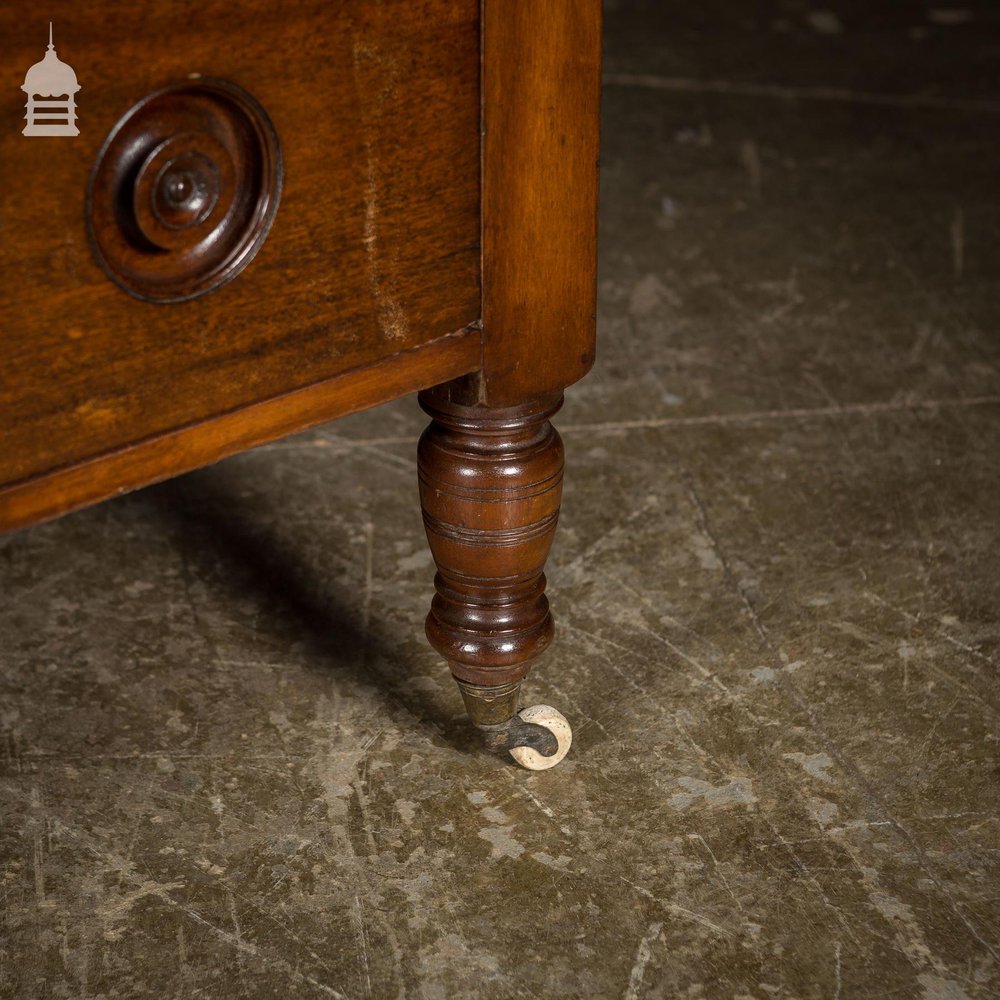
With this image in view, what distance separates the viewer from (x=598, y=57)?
4.04ft

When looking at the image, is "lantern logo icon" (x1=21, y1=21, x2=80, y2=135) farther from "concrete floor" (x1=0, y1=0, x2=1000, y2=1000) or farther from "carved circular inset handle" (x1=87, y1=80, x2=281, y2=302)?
"concrete floor" (x1=0, y1=0, x2=1000, y2=1000)

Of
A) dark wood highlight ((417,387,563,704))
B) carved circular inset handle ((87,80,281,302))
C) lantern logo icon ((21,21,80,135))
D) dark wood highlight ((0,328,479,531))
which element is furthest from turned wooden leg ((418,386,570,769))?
lantern logo icon ((21,21,80,135))

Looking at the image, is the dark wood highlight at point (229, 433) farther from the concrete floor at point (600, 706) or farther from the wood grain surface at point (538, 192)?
the concrete floor at point (600, 706)

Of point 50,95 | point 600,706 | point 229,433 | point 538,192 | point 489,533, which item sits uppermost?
point 50,95

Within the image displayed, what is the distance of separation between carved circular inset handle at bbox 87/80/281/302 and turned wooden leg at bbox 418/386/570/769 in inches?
13.3

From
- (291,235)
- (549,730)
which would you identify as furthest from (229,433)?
(549,730)

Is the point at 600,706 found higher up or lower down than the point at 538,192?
lower down

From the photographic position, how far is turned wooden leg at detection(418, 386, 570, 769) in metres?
1.36

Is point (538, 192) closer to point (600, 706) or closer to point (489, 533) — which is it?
point (489, 533)

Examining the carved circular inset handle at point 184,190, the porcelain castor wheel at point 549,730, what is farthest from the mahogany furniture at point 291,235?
the porcelain castor wheel at point 549,730

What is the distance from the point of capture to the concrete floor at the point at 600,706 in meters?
1.37

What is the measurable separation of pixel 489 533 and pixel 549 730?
303 mm

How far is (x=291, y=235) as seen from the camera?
1.07 m

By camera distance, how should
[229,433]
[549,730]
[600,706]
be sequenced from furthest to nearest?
[600,706]
[549,730]
[229,433]
